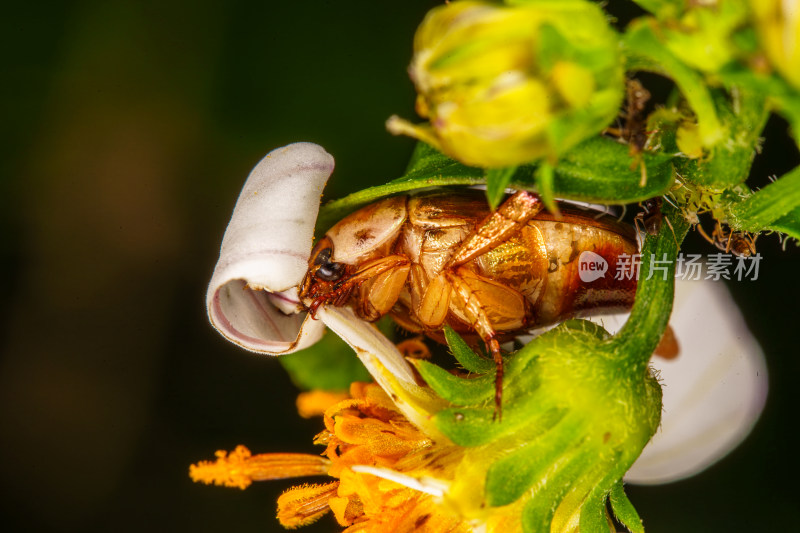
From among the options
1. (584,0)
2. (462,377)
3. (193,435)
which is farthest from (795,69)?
(193,435)

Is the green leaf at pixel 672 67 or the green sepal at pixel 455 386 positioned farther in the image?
the green sepal at pixel 455 386

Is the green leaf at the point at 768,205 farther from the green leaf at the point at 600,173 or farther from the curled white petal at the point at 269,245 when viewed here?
the curled white petal at the point at 269,245

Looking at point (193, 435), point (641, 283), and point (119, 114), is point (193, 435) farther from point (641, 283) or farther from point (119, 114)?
point (641, 283)

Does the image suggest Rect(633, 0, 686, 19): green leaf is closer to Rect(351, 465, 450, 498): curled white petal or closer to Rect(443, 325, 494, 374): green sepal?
Rect(443, 325, 494, 374): green sepal

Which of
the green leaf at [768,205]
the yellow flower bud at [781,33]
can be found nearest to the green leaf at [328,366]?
the green leaf at [768,205]

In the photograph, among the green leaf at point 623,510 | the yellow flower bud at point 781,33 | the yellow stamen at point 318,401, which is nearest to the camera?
the yellow flower bud at point 781,33

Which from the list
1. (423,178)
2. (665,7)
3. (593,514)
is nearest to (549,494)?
(593,514)

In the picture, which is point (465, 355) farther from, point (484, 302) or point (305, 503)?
point (305, 503)

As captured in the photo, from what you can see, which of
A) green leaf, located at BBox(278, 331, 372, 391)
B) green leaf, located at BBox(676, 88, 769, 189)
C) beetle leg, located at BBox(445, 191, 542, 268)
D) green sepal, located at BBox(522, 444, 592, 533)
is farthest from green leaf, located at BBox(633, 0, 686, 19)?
green leaf, located at BBox(278, 331, 372, 391)
